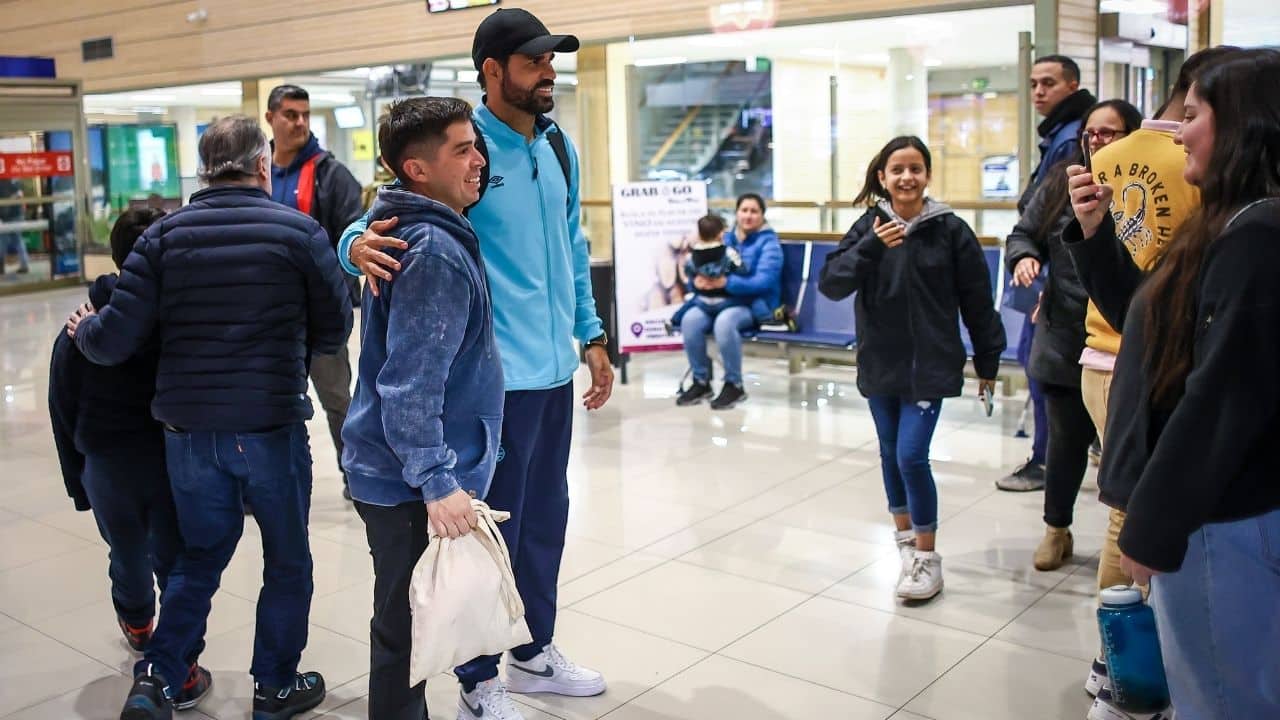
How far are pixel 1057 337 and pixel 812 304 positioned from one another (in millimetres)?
3738

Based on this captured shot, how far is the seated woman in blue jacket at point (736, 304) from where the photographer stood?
23.7 ft

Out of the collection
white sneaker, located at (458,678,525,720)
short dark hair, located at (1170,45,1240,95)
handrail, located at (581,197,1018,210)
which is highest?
short dark hair, located at (1170,45,1240,95)

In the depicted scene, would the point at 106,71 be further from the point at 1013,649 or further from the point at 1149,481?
the point at 1149,481

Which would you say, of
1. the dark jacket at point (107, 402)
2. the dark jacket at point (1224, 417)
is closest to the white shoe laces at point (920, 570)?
the dark jacket at point (1224, 417)

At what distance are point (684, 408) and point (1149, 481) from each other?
5.24 meters

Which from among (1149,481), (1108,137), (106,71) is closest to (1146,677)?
(1149,481)

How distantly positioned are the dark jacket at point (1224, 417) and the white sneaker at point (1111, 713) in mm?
1224

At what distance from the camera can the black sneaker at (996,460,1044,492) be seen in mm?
5223

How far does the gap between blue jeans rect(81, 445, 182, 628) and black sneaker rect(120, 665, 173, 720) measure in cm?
43

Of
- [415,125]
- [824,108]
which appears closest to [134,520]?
[415,125]

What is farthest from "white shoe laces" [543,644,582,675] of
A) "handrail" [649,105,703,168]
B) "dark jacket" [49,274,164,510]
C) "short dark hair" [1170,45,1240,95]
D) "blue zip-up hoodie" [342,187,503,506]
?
"handrail" [649,105,703,168]

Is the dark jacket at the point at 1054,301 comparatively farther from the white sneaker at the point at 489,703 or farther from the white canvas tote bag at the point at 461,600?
the white canvas tote bag at the point at 461,600

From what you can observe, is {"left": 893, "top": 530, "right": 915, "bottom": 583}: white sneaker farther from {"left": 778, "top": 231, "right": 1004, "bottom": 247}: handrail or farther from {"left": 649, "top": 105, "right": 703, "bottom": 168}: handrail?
{"left": 649, "top": 105, "right": 703, "bottom": 168}: handrail

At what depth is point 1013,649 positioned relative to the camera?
138 inches
